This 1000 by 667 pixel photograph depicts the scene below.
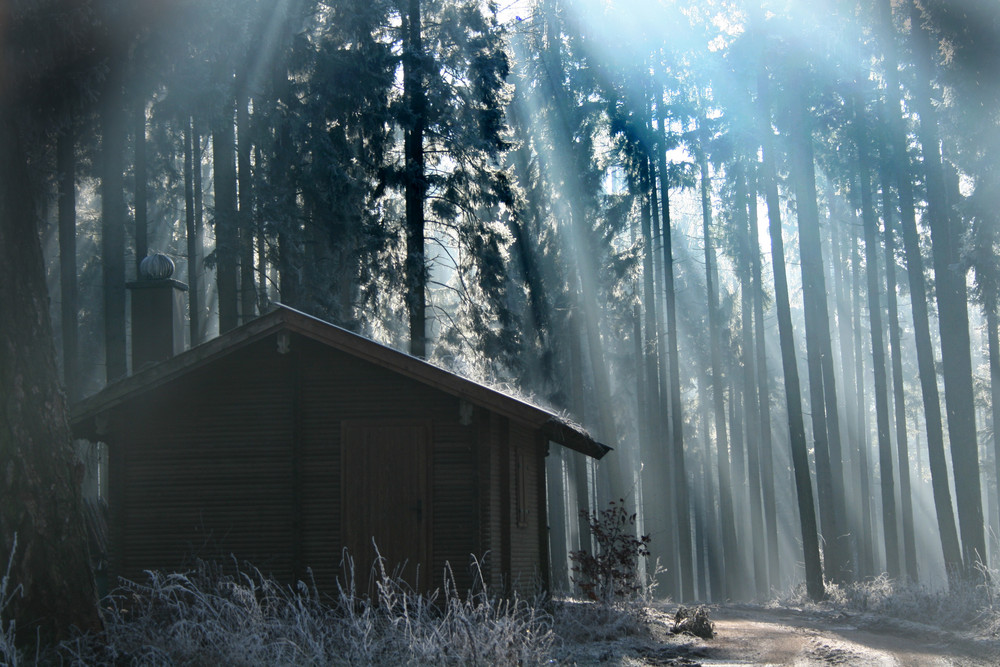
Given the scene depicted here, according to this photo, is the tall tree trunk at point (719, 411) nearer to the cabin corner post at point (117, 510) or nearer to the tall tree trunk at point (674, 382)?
the tall tree trunk at point (674, 382)

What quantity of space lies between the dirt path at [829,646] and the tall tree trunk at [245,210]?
11.6 m

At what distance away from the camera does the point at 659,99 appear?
79.3 feet

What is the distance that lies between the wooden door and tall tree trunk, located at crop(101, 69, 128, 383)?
27.8 ft

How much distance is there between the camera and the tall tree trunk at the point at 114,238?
19359 mm

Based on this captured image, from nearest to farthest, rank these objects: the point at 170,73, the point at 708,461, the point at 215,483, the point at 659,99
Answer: the point at 215,483 < the point at 170,73 < the point at 659,99 < the point at 708,461

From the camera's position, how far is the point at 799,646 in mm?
11828

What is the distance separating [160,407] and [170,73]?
310 inches

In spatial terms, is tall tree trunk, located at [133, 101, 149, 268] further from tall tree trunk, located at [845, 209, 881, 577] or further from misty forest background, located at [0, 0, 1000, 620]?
tall tree trunk, located at [845, 209, 881, 577]

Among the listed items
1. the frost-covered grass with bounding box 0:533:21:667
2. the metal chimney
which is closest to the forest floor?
the frost-covered grass with bounding box 0:533:21:667

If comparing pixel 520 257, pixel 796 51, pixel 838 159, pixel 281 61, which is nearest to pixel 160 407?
Result: pixel 281 61

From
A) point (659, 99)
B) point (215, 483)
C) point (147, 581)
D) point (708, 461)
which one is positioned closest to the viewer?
point (147, 581)

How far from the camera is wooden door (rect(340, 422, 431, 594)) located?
12.8 metres

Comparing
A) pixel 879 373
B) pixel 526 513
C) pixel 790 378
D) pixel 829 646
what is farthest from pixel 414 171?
pixel 879 373

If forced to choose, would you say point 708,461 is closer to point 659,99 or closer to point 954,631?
point 659,99
